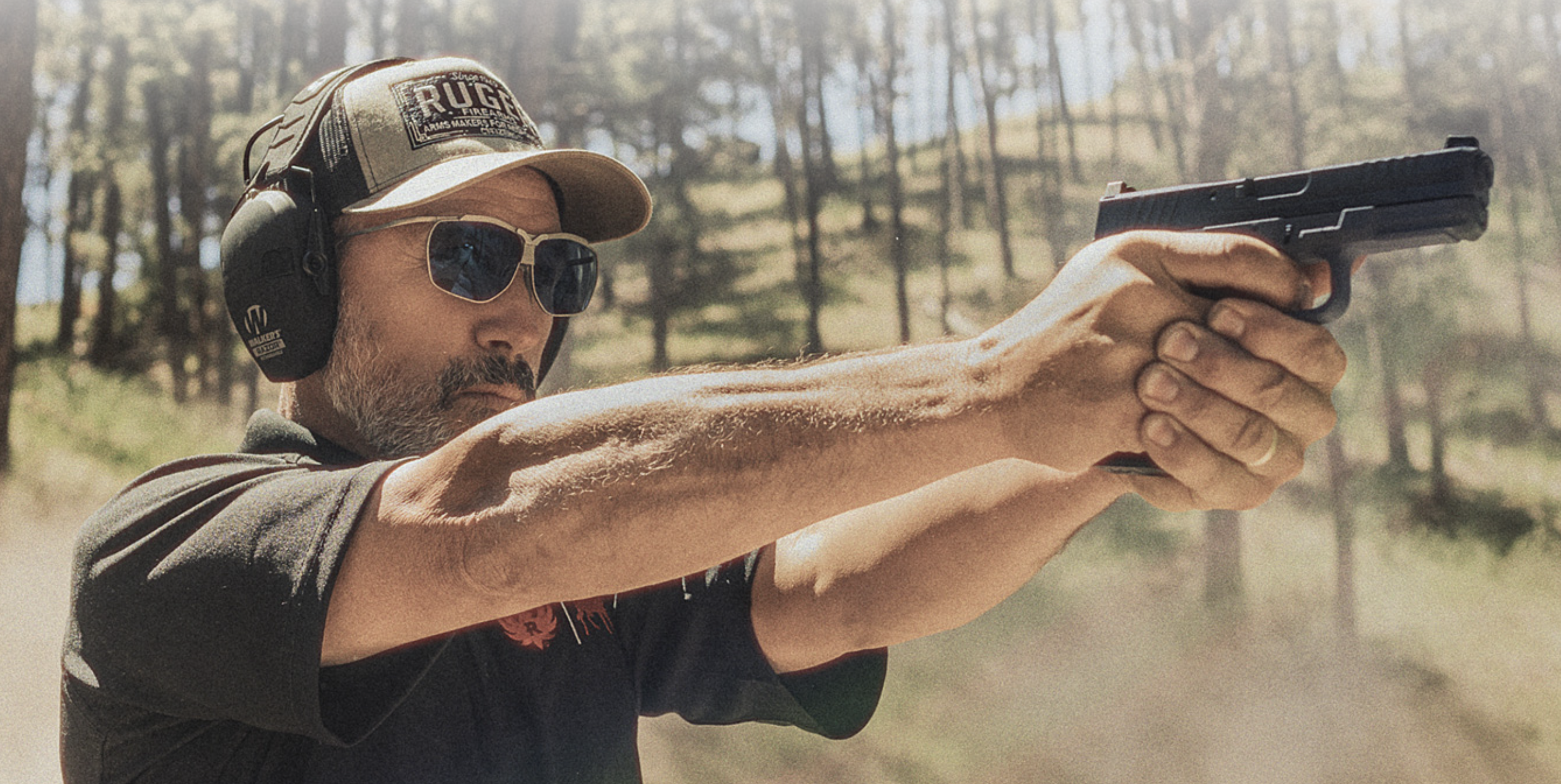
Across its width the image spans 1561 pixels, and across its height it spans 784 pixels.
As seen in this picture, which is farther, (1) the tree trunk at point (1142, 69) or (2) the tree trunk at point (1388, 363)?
(1) the tree trunk at point (1142, 69)

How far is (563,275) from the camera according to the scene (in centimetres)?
205

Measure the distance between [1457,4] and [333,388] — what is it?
12.4 m

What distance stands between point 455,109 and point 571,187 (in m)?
0.29

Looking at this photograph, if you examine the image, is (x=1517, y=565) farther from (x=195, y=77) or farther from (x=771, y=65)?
(x=195, y=77)

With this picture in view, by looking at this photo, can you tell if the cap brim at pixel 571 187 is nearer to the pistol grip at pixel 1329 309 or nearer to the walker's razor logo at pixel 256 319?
the walker's razor logo at pixel 256 319

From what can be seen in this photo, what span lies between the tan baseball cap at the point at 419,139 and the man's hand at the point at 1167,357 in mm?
1044

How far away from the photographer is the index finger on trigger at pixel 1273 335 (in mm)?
1100

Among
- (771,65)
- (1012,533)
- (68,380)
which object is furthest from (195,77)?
(1012,533)

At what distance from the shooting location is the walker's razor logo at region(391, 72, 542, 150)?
1.86m

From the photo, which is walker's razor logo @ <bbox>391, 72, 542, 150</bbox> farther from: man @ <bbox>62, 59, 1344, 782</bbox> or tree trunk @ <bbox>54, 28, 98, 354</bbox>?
tree trunk @ <bbox>54, 28, 98, 354</bbox>

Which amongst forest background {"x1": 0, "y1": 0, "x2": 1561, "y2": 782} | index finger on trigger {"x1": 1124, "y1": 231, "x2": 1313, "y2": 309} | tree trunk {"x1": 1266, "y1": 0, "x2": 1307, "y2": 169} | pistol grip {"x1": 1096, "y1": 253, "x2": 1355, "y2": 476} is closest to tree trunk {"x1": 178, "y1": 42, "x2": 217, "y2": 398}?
forest background {"x1": 0, "y1": 0, "x2": 1561, "y2": 782}

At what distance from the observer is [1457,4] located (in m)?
10.7

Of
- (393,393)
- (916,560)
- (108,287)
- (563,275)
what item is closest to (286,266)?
(393,393)

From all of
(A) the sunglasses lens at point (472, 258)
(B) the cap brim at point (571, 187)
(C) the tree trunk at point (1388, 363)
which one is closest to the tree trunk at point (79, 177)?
(B) the cap brim at point (571, 187)
